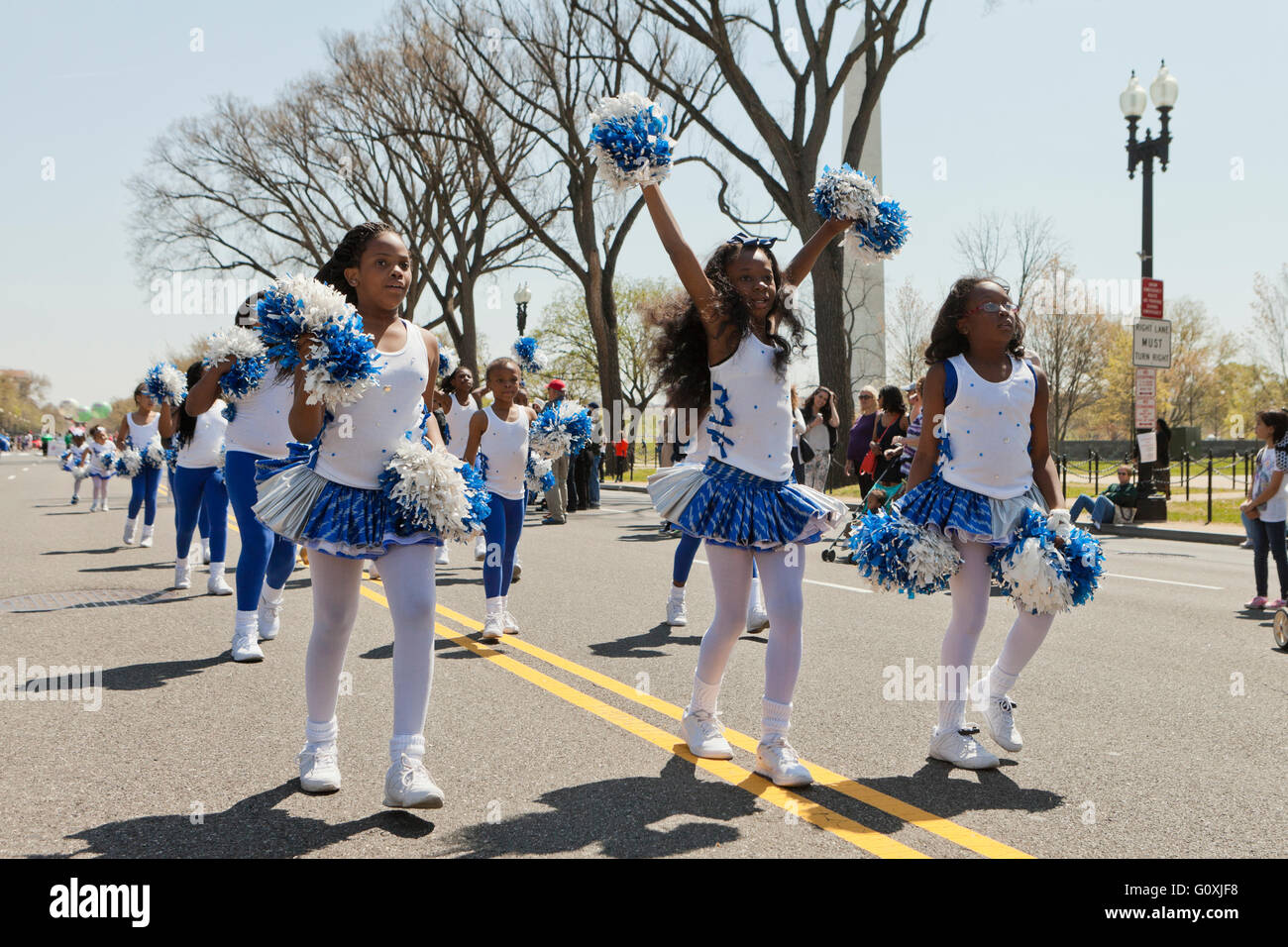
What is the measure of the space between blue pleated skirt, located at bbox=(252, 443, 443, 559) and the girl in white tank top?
3301 mm

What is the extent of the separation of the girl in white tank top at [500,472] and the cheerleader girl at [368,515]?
3.17m

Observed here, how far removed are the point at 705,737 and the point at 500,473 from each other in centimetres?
336

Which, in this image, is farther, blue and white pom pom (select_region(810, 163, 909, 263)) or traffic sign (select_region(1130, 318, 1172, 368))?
traffic sign (select_region(1130, 318, 1172, 368))

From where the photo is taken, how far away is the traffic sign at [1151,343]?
17.6 meters

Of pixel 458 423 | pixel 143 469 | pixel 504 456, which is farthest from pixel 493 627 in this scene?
pixel 143 469

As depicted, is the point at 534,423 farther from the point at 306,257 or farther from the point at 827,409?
the point at 306,257

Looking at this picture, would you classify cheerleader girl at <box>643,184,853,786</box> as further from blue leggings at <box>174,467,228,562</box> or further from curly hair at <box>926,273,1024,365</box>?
blue leggings at <box>174,467,228,562</box>

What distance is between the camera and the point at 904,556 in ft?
14.2

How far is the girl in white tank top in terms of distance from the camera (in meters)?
7.29

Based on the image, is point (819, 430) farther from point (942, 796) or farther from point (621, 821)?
point (621, 821)

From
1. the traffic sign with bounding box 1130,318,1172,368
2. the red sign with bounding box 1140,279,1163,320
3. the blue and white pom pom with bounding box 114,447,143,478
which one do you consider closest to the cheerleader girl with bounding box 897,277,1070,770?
the blue and white pom pom with bounding box 114,447,143,478

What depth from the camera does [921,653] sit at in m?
6.76
